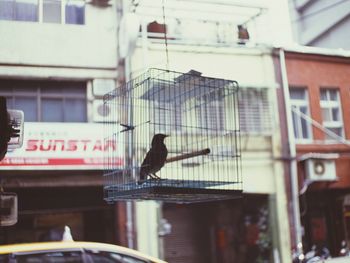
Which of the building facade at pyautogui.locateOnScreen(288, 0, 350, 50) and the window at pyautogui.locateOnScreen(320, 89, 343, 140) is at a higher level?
the building facade at pyautogui.locateOnScreen(288, 0, 350, 50)

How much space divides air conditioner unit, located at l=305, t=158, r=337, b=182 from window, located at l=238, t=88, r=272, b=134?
817 millimetres

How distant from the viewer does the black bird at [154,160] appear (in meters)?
3.11

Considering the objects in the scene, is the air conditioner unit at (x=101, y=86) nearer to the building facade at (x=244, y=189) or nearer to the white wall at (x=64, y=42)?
the white wall at (x=64, y=42)

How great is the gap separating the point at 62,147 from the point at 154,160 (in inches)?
123

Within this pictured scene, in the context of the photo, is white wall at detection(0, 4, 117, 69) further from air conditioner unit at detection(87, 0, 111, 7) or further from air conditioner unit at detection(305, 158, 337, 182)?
air conditioner unit at detection(305, 158, 337, 182)

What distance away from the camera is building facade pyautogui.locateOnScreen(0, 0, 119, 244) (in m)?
5.72

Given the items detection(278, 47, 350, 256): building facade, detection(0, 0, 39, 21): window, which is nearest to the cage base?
detection(0, 0, 39, 21): window

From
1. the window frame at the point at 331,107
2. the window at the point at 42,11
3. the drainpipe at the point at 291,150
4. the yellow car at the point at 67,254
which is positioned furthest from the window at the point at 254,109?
the yellow car at the point at 67,254

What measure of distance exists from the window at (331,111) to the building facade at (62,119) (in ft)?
9.44

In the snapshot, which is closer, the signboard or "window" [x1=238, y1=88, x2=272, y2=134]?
the signboard

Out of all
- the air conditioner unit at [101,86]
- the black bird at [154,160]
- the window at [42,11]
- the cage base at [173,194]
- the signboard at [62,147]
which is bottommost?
the cage base at [173,194]

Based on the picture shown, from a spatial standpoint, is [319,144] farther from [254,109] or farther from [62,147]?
[62,147]

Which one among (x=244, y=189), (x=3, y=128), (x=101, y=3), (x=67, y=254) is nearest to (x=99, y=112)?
(x=101, y=3)

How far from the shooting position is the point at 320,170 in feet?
22.7
